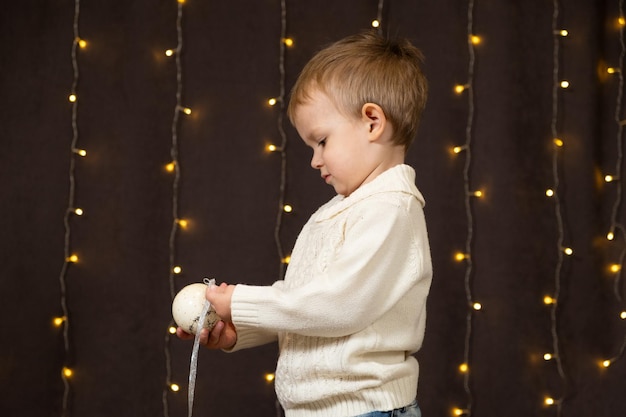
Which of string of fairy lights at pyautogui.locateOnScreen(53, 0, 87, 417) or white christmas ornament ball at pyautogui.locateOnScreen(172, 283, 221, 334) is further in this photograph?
string of fairy lights at pyautogui.locateOnScreen(53, 0, 87, 417)

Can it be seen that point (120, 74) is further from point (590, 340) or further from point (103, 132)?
point (590, 340)

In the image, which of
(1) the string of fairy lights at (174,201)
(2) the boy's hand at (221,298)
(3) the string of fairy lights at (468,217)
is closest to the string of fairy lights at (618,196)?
(3) the string of fairy lights at (468,217)

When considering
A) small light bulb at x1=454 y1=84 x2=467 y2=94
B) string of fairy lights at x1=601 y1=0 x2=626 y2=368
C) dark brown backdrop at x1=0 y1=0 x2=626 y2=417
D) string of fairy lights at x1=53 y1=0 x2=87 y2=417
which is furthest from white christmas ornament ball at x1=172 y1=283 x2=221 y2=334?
string of fairy lights at x1=601 y1=0 x2=626 y2=368

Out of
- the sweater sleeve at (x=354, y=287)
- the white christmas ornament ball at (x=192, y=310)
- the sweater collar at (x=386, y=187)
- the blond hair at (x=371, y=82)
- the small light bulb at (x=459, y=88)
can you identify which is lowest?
the white christmas ornament ball at (x=192, y=310)

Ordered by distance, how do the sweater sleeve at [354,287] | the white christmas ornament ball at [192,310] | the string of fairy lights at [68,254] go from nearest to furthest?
the sweater sleeve at [354,287]
the white christmas ornament ball at [192,310]
the string of fairy lights at [68,254]

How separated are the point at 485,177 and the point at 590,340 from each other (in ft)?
2.08

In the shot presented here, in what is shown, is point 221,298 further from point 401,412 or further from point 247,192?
point 247,192

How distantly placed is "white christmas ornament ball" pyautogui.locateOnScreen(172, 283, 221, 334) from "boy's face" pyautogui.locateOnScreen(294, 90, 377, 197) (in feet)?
0.97

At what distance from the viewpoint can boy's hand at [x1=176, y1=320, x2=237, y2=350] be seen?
1307mm

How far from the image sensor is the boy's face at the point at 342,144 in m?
1.30

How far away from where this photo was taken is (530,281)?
8.26 ft

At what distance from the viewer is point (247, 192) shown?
246cm

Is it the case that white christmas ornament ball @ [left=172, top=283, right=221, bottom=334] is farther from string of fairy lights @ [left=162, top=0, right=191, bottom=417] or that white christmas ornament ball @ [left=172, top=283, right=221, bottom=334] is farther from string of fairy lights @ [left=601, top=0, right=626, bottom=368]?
string of fairy lights @ [left=601, top=0, right=626, bottom=368]

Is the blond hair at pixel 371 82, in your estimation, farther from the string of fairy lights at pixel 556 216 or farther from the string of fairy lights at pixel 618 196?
the string of fairy lights at pixel 618 196
